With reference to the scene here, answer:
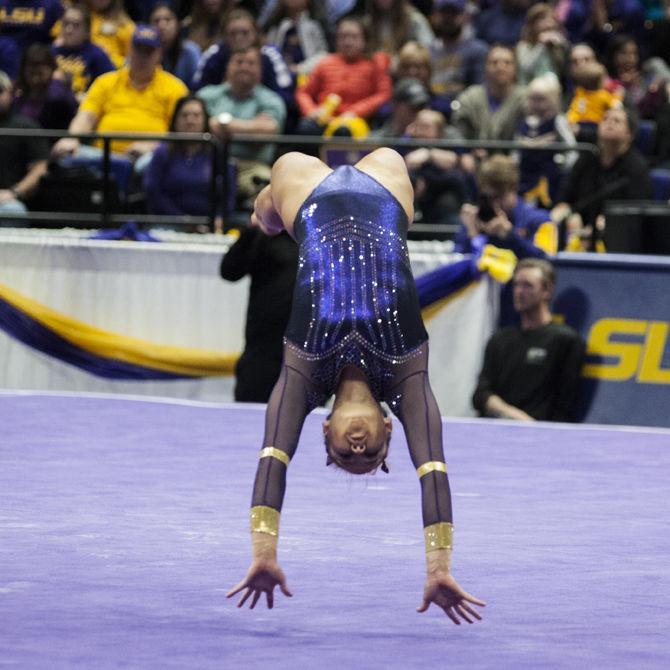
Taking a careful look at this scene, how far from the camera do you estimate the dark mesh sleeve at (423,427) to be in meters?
5.49

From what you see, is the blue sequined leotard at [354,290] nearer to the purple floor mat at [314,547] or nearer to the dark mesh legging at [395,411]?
the dark mesh legging at [395,411]

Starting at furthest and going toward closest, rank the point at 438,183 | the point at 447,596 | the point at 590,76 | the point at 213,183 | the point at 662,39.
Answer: the point at 662,39 < the point at 590,76 < the point at 438,183 < the point at 213,183 < the point at 447,596

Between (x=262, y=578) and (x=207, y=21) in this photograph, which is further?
(x=207, y=21)

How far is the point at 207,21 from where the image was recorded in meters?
14.7

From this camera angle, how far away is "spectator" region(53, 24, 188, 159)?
1237cm

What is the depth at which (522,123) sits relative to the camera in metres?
12.4

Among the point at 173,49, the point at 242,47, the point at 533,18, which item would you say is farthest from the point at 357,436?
the point at 173,49

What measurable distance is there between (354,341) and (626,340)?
16.0 feet

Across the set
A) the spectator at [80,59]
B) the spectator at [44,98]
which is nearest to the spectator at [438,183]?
the spectator at [44,98]

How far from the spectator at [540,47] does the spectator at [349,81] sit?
1165mm

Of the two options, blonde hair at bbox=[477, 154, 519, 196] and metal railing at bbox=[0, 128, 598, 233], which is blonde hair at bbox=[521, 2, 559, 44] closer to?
metal railing at bbox=[0, 128, 598, 233]

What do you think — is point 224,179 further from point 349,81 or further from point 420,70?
point 349,81

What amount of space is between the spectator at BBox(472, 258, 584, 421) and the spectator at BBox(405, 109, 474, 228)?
1411mm

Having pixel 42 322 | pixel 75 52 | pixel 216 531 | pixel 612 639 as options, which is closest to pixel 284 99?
pixel 75 52
